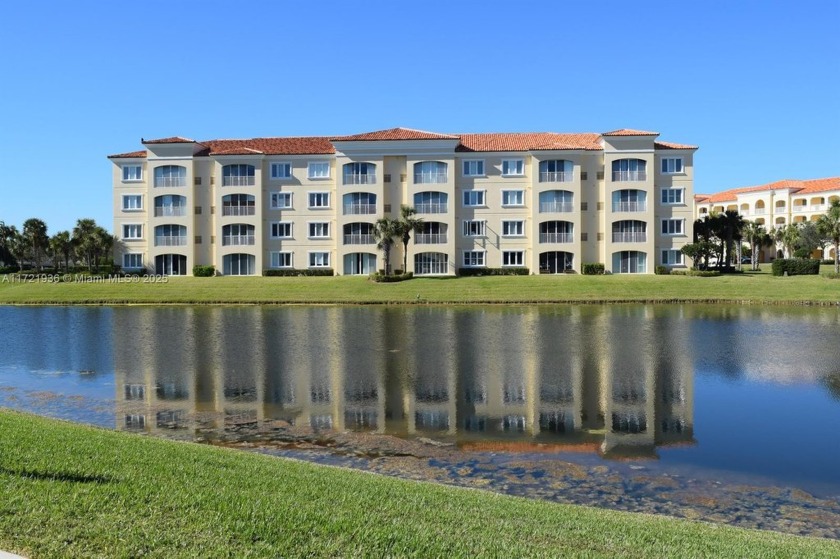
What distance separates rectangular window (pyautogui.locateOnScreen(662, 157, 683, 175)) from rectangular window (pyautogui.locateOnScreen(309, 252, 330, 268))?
34238 millimetres

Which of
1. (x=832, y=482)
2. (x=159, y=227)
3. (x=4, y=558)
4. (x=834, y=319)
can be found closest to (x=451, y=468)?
(x=832, y=482)

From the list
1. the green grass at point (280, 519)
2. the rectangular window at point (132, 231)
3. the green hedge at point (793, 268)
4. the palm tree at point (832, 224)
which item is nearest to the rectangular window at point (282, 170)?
the rectangular window at point (132, 231)

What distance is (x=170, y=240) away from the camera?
2837 inches

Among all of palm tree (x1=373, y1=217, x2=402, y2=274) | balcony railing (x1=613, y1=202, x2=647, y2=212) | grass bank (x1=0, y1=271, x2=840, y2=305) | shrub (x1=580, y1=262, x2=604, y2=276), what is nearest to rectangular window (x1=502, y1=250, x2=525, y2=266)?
shrub (x1=580, y1=262, x2=604, y2=276)

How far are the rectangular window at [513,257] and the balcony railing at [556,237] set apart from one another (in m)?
2.46

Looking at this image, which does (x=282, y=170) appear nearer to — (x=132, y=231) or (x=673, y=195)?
(x=132, y=231)

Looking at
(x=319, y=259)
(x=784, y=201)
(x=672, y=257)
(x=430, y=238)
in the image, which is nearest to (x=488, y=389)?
(x=430, y=238)

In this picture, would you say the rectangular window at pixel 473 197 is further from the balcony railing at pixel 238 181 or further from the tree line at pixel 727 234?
the balcony railing at pixel 238 181

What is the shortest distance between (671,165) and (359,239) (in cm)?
3141

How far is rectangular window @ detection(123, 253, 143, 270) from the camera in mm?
72938

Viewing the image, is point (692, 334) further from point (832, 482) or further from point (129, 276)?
point (129, 276)

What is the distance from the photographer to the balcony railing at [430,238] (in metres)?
70.0

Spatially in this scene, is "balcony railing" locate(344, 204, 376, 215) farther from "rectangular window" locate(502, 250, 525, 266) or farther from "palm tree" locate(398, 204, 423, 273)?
"rectangular window" locate(502, 250, 525, 266)

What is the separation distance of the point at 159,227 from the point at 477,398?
6038 centimetres
